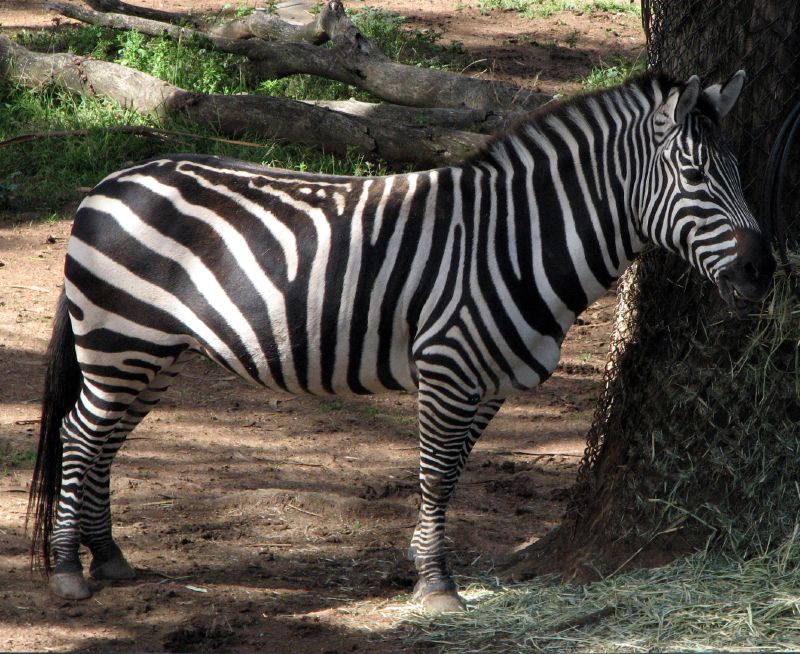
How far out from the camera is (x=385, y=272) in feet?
14.1

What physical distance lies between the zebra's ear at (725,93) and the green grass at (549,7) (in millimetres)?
9634

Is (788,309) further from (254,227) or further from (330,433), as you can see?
(330,433)

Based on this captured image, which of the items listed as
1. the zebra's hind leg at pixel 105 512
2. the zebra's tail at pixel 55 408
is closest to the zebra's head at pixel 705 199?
the zebra's hind leg at pixel 105 512

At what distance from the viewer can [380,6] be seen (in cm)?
1304

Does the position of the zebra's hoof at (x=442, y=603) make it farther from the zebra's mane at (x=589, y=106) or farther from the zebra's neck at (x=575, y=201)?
the zebra's mane at (x=589, y=106)

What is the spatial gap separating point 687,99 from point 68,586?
3.38 metres

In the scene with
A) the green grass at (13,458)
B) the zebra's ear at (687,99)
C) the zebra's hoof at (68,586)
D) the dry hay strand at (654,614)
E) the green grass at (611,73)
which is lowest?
the zebra's hoof at (68,586)

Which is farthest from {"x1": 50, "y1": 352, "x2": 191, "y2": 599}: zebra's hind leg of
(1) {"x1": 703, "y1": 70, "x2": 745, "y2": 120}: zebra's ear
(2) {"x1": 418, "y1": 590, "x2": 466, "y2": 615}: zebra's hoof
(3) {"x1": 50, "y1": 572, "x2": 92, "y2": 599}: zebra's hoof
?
(1) {"x1": 703, "y1": 70, "x2": 745, "y2": 120}: zebra's ear

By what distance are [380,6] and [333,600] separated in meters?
10.0

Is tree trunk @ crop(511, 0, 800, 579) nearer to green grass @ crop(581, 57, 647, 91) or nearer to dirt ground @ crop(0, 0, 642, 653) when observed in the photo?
dirt ground @ crop(0, 0, 642, 653)

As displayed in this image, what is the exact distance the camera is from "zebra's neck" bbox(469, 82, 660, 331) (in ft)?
13.6

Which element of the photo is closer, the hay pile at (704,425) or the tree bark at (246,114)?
the hay pile at (704,425)

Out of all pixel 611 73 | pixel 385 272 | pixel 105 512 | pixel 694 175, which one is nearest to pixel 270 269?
pixel 385 272

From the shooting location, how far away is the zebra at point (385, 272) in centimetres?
420
